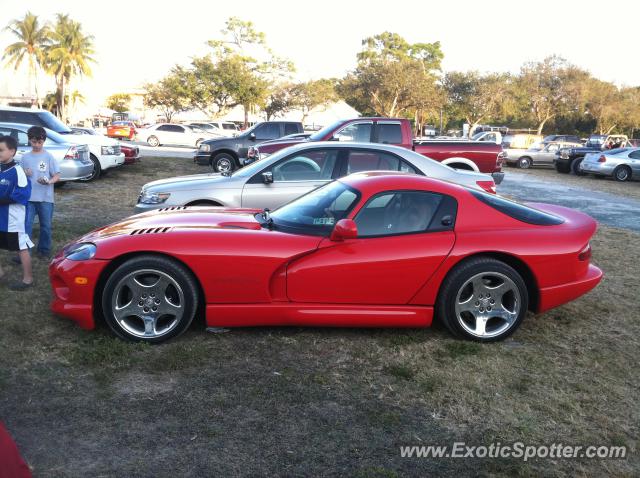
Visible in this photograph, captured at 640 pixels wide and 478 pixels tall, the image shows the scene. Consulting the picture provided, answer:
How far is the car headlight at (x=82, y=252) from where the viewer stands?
4.26 m

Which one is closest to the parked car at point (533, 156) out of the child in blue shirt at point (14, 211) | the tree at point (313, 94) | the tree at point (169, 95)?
the child in blue shirt at point (14, 211)

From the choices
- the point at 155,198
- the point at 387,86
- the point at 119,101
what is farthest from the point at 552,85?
the point at 119,101

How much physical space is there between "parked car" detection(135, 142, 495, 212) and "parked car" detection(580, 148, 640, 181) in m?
16.7

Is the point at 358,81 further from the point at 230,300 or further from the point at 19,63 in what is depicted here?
the point at 230,300

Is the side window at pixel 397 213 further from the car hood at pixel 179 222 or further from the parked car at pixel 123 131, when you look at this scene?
the parked car at pixel 123 131

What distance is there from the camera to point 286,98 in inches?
2101

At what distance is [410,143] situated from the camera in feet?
37.1

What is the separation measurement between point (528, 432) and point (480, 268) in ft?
4.80

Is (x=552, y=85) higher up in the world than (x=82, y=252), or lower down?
higher up

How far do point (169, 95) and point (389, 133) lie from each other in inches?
1741

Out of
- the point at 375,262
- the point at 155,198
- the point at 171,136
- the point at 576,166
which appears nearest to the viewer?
the point at 375,262

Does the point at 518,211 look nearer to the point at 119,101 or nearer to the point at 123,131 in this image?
the point at 123,131

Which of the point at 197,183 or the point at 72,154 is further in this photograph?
the point at 72,154

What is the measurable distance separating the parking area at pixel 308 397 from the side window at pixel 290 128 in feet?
49.2
